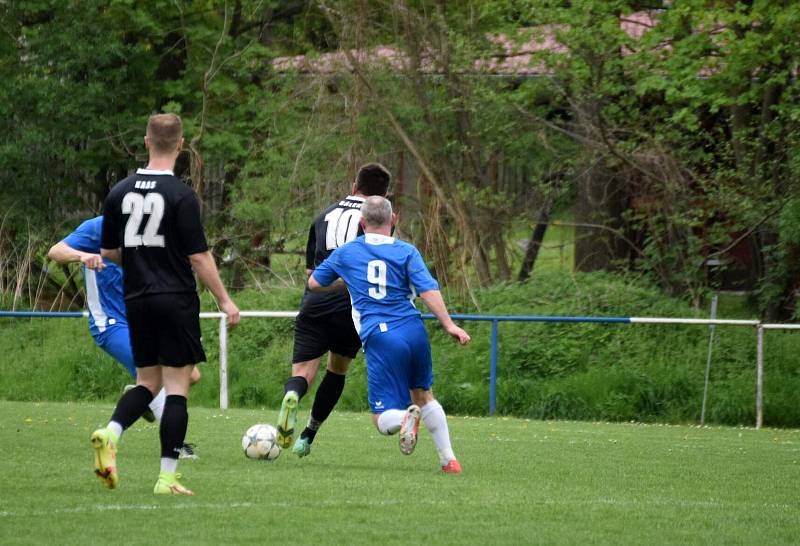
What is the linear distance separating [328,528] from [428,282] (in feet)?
8.51

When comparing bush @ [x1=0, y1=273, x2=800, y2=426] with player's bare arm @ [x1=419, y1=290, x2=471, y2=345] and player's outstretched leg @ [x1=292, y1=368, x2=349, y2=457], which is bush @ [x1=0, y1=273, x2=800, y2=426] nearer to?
player's outstretched leg @ [x1=292, y1=368, x2=349, y2=457]

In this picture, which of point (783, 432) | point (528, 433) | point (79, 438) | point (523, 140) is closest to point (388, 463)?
point (79, 438)

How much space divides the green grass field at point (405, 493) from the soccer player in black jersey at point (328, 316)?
482mm

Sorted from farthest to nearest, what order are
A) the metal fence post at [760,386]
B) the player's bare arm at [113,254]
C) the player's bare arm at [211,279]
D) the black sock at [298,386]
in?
the metal fence post at [760,386]
the black sock at [298,386]
the player's bare arm at [113,254]
the player's bare arm at [211,279]

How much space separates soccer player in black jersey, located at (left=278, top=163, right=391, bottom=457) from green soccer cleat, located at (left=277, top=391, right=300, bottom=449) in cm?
8

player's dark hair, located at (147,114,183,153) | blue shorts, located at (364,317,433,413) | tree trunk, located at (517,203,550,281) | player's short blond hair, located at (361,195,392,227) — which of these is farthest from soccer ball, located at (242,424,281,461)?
tree trunk, located at (517,203,550,281)

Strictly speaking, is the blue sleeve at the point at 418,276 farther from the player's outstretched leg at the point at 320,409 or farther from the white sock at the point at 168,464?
the white sock at the point at 168,464

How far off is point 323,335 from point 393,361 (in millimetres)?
1224

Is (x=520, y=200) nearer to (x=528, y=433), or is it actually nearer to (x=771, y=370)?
(x=771, y=370)

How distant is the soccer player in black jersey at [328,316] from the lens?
903cm

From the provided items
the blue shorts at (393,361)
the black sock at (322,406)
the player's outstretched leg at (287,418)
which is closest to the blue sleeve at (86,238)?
the player's outstretched leg at (287,418)

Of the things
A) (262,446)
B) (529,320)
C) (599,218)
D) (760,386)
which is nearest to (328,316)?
(262,446)

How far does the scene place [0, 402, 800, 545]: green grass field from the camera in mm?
5734

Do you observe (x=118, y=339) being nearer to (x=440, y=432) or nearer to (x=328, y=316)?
(x=328, y=316)
